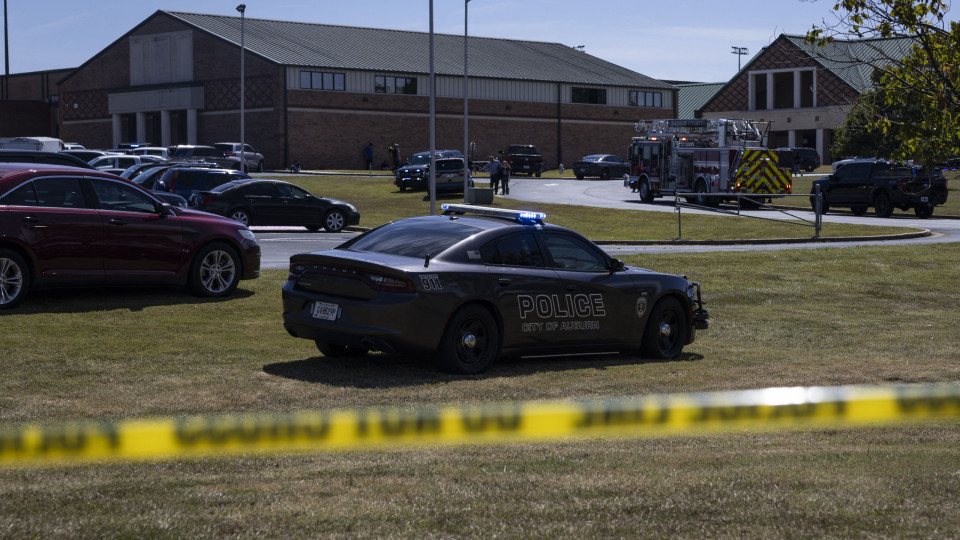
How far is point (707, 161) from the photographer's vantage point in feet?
138

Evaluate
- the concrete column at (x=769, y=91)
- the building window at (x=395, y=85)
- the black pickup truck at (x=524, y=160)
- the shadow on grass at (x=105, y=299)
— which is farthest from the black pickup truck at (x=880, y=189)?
the concrete column at (x=769, y=91)

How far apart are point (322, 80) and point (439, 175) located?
92.2 ft

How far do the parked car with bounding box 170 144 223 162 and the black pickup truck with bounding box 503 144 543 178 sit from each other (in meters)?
16.4

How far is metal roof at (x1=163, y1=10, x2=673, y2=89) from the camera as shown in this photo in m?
74.0

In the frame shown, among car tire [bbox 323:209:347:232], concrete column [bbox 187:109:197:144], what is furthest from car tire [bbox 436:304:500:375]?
concrete column [bbox 187:109:197:144]

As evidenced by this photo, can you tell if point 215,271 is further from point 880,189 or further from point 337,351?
point 880,189

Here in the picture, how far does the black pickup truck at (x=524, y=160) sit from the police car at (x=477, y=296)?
55.2 meters

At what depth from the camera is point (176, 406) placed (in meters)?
8.36

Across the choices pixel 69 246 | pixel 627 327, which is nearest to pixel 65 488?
pixel 627 327

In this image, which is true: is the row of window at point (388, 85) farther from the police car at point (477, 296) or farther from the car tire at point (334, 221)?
the police car at point (477, 296)

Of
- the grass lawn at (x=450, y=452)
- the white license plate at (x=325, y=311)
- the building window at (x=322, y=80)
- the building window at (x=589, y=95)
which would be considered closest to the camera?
the grass lawn at (x=450, y=452)

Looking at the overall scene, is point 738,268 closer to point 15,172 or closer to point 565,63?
point 15,172

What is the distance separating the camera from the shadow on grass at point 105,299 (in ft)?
43.7

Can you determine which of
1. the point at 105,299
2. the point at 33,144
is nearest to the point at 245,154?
the point at 33,144
